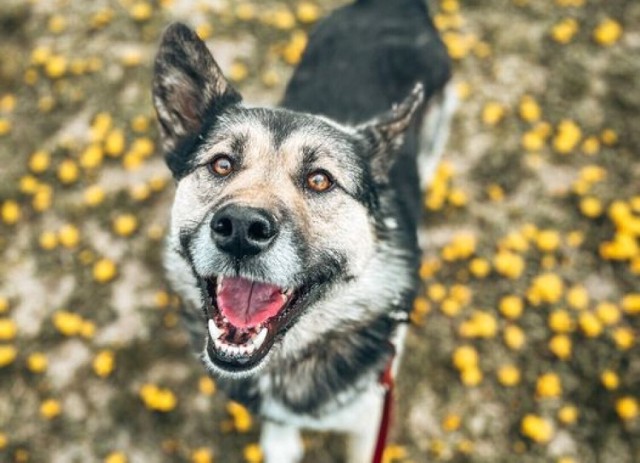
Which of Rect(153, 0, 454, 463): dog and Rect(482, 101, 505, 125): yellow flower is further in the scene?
Rect(482, 101, 505, 125): yellow flower

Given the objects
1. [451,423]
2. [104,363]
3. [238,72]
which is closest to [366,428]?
[451,423]

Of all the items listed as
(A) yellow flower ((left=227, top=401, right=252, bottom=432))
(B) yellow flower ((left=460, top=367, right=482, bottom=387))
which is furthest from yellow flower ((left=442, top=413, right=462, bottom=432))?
(A) yellow flower ((left=227, top=401, right=252, bottom=432))

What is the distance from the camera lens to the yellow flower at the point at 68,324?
12.9 ft

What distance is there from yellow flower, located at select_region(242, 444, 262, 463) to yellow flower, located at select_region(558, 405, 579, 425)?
1970mm

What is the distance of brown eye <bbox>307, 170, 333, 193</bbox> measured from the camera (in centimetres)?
249

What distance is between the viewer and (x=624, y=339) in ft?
12.0

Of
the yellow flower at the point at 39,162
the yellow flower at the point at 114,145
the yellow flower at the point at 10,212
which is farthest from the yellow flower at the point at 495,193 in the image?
the yellow flower at the point at 10,212

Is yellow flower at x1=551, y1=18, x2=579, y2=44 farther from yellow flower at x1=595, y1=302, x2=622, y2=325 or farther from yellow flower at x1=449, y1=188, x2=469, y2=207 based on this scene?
yellow flower at x1=595, y1=302, x2=622, y2=325

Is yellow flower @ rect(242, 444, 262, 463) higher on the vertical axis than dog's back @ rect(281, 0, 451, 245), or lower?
lower

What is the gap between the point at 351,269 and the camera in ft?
8.30

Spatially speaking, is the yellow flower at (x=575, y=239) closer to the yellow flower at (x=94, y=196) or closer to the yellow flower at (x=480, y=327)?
the yellow flower at (x=480, y=327)

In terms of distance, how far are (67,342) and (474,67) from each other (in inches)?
164

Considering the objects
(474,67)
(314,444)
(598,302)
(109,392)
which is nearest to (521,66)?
(474,67)

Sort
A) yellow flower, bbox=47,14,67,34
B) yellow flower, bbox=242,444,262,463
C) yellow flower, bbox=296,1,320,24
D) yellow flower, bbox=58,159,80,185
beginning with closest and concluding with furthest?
yellow flower, bbox=242,444,262,463 → yellow flower, bbox=58,159,80,185 → yellow flower, bbox=296,1,320,24 → yellow flower, bbox=47,14,67,34
